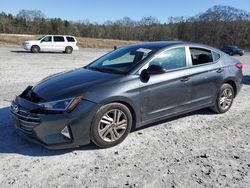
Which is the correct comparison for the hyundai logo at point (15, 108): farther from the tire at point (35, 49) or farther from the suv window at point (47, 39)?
the suv window at point (47, 39)

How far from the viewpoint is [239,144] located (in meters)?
4.66

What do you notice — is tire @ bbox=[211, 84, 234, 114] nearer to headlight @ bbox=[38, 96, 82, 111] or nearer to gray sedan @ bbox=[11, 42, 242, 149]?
gray sedan @ bbox=[11, 42, 242, 149]

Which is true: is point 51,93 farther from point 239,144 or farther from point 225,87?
point 225,87

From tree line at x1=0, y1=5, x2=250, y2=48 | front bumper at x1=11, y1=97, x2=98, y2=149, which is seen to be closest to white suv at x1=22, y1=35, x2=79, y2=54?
front bumper at x1=11, y1=97, x2=98, y2=149

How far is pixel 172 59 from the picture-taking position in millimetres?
5273

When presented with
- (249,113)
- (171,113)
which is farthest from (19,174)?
(249,113)

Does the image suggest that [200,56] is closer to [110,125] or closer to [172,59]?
[172,59]

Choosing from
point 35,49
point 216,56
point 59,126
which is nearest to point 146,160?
point 59,126

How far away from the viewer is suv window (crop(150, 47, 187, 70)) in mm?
5082

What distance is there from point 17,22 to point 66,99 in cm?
9833

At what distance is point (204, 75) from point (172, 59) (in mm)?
810

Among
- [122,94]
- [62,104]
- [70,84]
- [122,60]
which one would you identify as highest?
[122,60]

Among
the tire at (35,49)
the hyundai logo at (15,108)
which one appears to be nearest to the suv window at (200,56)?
the hyundai logo at (15,108)

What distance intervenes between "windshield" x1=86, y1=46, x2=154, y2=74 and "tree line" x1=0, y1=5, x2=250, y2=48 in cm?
8556
